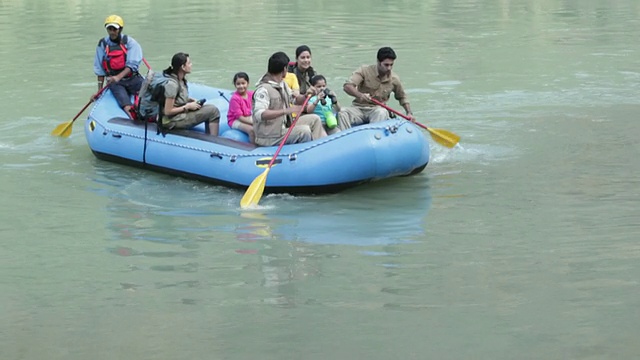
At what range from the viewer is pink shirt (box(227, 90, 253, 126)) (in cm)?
933

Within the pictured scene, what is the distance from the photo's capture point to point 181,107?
9297 mm

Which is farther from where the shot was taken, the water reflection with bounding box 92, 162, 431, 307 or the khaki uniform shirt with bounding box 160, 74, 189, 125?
the khaki uniform shirt with bounding box 160, 74, 189, 125

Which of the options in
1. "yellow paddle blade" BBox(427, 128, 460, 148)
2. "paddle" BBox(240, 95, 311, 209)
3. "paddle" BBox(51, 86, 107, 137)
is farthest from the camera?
"paddle" BBox(51, 86, 107, 137)

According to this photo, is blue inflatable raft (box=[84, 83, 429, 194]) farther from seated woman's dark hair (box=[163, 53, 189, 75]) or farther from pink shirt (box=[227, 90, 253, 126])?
seated woman's dark hair (box=[163, 53, 189, 75])

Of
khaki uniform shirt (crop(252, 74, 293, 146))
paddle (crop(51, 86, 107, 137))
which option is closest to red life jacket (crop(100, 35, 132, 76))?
paddle (crop(51, 86, 107, 137))

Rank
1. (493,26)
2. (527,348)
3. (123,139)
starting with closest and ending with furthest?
(527,348)
(123,139)
(493,26)

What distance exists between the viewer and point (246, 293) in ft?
21.0

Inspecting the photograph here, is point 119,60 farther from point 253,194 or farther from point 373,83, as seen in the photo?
point 253,194

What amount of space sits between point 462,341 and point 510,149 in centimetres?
488

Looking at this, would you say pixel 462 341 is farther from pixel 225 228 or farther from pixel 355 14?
pixel 355 14

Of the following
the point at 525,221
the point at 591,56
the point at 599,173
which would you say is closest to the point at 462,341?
the point at 525,221

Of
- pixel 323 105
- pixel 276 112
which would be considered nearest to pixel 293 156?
pixel 276 112

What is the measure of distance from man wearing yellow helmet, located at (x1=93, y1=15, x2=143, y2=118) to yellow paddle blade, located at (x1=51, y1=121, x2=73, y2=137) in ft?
2.53

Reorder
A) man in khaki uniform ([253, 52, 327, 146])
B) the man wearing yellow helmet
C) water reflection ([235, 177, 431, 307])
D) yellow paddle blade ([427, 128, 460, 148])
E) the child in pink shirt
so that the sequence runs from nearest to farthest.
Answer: water reflection ([235, 177, 431, 307]) < man in khaki uniform ([253, 52, 327, 146]) < the child in pink shirt < yellow paddle blade ([427, 128, 460, 148]) < the man wearing yellow helmet
